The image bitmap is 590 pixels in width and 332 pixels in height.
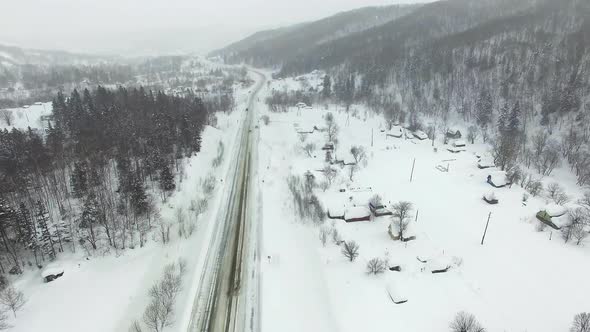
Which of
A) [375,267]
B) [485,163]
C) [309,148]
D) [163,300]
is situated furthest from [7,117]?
[485,163]

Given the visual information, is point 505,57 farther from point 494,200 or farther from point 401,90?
point 494,200

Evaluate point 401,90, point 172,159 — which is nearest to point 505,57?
point 401,90

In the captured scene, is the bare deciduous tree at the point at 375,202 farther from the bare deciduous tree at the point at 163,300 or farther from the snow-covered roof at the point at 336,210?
the bare deciduous tree at the point at 163,300

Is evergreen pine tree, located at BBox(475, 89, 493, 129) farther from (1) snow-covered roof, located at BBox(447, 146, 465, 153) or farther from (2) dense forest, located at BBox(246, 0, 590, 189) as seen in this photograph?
(1) snow-covered roof, located at BBox(447, 146, 465, 153)

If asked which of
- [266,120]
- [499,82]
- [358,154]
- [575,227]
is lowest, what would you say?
[575,227]

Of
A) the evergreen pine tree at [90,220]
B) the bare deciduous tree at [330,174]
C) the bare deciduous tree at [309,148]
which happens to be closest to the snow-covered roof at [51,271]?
the evergreen pine tree at [90,220]

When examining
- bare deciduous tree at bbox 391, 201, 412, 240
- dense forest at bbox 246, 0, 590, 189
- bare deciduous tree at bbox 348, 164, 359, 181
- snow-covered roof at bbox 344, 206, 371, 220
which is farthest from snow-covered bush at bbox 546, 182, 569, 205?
bare deciduous tree at bbox 348, 164, 359, 181

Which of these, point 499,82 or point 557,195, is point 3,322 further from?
point 499,82

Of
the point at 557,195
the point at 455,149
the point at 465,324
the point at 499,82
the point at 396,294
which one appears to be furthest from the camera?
the point at 499,82
